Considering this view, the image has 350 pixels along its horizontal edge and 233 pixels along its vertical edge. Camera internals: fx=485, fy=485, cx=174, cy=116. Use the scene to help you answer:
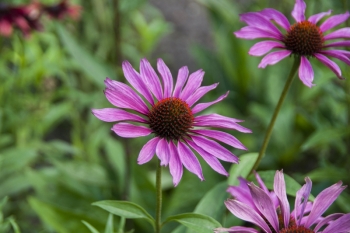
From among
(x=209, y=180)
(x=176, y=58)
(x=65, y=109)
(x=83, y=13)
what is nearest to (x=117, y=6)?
(x=65, y=109)

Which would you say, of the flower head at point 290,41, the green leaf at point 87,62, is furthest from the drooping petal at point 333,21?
the green leaf at point 87,62

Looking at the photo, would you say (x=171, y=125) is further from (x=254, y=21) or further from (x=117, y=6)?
(x=117, y=6)

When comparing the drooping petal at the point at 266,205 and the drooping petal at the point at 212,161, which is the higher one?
the drooping petal at the point at 212,161

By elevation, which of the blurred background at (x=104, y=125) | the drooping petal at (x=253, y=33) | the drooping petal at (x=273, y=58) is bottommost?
the blurred background at (x=104, y=125)

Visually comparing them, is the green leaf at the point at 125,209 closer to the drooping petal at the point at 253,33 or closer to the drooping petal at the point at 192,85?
the drooping petal at the point at 192,85

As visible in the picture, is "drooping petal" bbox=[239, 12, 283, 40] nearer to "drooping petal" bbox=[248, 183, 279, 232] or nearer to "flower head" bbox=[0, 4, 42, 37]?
"drooping petal" bbox=[248, 183, 279, 232]

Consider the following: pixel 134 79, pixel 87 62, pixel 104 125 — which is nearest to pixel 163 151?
pixel 134 79
